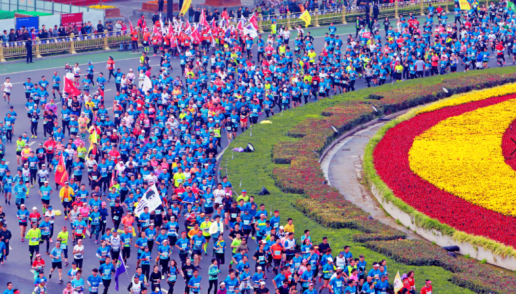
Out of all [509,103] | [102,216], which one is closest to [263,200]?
[102,216]

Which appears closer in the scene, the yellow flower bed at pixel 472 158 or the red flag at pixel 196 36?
the yellow flower bed at pixel 472 158

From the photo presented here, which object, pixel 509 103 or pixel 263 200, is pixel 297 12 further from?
pixel 263 200

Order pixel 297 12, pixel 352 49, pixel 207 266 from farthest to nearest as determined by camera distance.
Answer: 1. pixel 297 12
2. pixel 352 49
3. pixel 207 266

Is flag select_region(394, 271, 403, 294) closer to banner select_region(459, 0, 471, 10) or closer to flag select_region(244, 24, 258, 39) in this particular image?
flag select_region(244, 24, 258, 39)

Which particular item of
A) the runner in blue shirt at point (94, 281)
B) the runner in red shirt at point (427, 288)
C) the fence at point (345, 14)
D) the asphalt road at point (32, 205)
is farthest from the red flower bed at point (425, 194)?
the fence at point (345, 14)

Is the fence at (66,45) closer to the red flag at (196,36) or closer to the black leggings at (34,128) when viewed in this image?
Result: the red flag at (196,36)

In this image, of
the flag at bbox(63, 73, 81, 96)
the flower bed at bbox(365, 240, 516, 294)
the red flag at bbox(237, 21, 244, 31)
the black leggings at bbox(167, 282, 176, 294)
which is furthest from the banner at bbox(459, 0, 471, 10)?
the black leggings at bbox(167, 282, 176, 294)

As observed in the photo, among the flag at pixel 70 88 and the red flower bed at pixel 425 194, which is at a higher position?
the flag at pixel 70 88
